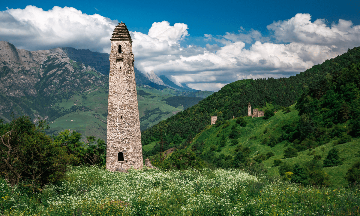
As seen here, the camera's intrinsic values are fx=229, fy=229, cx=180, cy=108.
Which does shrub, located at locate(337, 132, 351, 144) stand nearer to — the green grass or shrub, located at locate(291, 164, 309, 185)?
the green grass

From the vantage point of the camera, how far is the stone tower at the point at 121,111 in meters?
23.0

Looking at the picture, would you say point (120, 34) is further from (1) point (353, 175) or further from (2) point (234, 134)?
(2) point (234, 134)

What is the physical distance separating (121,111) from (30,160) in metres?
8.89

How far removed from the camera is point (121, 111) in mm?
23062

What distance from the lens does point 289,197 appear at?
1502 centimetres

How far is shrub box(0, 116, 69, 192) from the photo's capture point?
15.9m

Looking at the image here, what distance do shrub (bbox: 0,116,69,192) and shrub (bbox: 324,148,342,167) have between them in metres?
40.2

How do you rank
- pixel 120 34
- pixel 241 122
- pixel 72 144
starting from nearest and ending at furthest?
pixel 120 34 → pixel 72 144 → pixel 241 122

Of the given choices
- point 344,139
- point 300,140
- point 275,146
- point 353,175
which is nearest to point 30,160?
point 353,175

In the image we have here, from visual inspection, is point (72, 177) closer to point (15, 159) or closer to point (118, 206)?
point (15, 159)

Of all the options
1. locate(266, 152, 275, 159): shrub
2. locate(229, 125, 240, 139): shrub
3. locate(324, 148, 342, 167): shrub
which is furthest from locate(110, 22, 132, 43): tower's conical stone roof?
locate(229, 125, 240, 139): shrub

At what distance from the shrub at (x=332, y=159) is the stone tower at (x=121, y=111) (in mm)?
33177

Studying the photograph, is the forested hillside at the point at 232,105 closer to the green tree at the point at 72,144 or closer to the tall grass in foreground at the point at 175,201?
the green tree at the point at 72,144

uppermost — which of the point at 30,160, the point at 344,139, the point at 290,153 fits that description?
the point at 30,160
